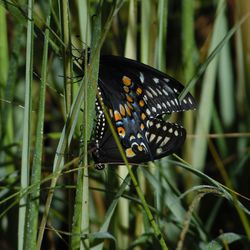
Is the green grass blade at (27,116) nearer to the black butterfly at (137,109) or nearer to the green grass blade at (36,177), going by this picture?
the green grass blade at (36,177)

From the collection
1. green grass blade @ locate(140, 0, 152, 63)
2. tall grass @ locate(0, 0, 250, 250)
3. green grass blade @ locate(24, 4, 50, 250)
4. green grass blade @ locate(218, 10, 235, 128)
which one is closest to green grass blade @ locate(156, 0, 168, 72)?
tall grass @ locate(0, 0, 250, 250)

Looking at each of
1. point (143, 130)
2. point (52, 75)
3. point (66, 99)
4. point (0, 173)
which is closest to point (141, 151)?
point (143, 130)

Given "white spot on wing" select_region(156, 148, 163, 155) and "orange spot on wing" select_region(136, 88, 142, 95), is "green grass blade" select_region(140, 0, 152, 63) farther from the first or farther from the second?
"white spot on wing" select_region(156, 148, 163, 155)

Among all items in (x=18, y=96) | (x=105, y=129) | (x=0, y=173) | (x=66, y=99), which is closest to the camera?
(x=66, y=99)

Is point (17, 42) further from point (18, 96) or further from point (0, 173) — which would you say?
point (18, 96)

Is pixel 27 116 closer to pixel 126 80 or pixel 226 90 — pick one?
pixel 126 80

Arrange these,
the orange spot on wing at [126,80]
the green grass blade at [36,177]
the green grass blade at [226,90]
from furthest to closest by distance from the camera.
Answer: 1. the green grass blade at [226,90]
2. the orange spot on wing at [126,80]
3. the green grass blade at [36,177]

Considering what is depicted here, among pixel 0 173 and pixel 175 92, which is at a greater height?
pixel 175 92

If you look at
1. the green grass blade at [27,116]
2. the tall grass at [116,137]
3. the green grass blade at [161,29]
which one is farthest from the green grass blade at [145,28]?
the green grass blade at [27,116]
